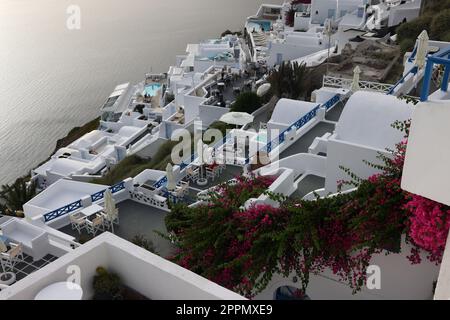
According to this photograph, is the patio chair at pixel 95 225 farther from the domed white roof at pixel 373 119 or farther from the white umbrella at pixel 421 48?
the white umbrella at pixel 421 48

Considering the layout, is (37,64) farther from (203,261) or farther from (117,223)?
(203,261)

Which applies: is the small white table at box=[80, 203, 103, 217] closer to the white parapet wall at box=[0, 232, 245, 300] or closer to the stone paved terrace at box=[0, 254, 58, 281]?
the stone paved terrace at box=[0, 254, 58, 281]

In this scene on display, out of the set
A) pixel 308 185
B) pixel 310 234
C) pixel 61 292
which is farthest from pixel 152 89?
pixel 61 292

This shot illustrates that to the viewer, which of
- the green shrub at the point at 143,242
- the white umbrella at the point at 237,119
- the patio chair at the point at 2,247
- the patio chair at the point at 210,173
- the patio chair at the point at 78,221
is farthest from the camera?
the white umbrella at the point at 237,119

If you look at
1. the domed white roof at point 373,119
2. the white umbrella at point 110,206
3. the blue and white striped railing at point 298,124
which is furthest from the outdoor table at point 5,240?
the domed white roof at point 373,119

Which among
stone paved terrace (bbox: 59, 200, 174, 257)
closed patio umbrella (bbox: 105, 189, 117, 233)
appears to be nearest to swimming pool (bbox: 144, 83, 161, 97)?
stone paved terrace (bbox: 59, 200, 174, 257)

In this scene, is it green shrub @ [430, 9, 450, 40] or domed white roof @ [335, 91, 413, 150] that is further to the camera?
green shrub @ [430, 9, 450, 40]

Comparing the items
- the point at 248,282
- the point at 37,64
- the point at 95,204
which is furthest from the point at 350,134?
the point at 37,64
